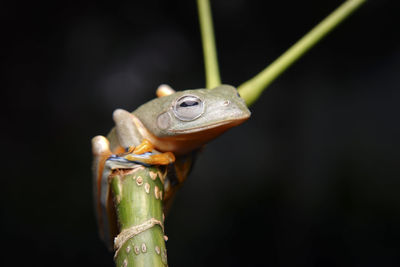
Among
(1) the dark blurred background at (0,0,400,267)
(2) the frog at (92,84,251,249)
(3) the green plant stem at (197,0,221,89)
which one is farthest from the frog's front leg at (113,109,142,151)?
(1) the dark blurred background at (0,0,400,267)

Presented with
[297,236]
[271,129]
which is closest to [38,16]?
[271,129]


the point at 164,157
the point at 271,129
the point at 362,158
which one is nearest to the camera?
the point at 164,157

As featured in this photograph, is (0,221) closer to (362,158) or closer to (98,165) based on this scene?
(98,165)

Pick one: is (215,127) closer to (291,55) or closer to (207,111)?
(207,111)

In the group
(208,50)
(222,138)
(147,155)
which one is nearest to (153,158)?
(147,155)

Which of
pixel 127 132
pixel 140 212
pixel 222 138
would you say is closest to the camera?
pixel 140 212

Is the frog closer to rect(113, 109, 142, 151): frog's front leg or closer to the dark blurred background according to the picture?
rect(113, 109, 142, 151): frog's front leg

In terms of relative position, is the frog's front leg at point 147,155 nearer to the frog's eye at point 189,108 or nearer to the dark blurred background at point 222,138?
the frog's eye at point 189,108

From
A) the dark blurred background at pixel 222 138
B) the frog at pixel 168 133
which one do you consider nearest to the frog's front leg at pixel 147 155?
the frog at pixel 168 133
